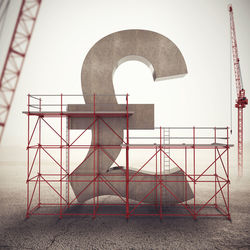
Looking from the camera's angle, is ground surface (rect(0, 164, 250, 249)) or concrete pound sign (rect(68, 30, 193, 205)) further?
concrete pound sign (rect(68, 30, 193, 205))

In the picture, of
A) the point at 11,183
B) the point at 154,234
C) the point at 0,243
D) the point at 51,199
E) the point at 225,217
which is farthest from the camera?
the point at 11,183

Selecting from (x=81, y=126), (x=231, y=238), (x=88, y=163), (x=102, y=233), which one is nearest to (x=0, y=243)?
(x=102, y=233)

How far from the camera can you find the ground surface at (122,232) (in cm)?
837

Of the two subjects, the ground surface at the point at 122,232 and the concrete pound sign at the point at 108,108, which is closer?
the ground surface at the point at 122,232

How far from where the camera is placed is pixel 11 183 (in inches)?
755

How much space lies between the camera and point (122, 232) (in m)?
9.23

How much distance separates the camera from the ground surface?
8.37 m

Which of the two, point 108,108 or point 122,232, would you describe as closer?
point 122,232

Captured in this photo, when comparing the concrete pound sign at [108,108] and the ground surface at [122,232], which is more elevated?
the concrete pound sign at [108,108]

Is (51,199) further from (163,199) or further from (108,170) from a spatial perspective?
(163,199)

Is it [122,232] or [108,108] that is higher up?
[108,108]

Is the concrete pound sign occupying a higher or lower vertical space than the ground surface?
higher

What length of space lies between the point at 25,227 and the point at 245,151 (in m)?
53.3

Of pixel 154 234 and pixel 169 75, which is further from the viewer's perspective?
pixel 169 75
